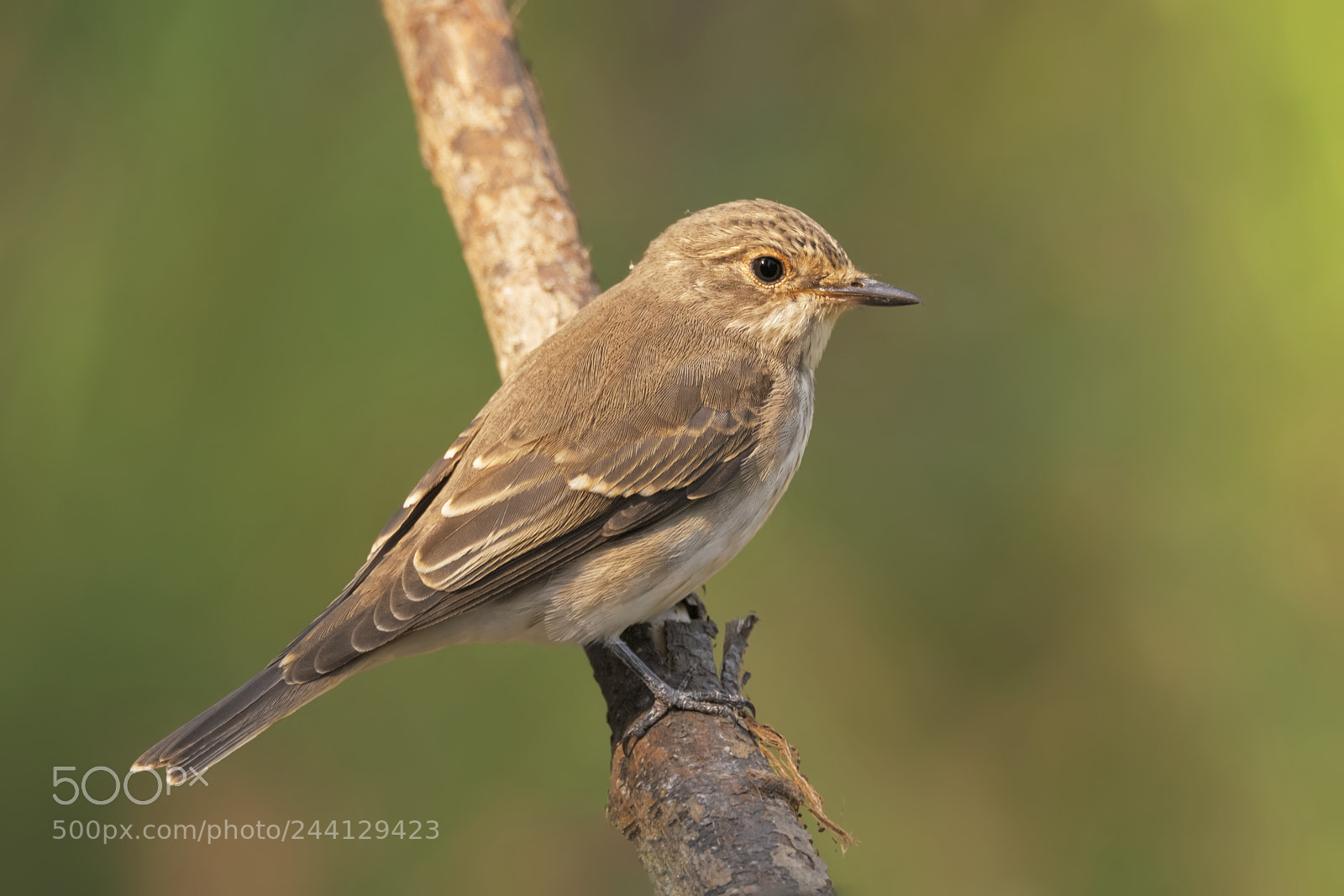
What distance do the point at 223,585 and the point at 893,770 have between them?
97.3 inches

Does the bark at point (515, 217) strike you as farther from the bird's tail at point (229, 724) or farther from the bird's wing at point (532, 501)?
the bird's tail at point (229, 724)

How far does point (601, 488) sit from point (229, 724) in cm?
109

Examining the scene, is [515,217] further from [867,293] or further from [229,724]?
[229,724]

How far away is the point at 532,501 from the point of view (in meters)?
3.17

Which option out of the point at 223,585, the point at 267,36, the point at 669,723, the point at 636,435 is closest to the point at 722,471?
the point at 636,435

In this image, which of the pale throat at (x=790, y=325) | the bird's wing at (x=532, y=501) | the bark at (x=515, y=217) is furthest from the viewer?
the pale throat at (x=790, y=325)

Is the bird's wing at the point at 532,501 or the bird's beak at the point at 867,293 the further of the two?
the bird's beak at the point at 867,293

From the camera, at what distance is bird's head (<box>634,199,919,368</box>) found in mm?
3629

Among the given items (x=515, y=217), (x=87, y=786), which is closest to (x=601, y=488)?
(x=515, y=217)

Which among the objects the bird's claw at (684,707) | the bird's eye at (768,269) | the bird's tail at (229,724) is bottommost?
the bird's claw at (684,707)

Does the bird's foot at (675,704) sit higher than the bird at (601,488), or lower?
lower

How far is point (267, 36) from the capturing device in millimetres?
4633

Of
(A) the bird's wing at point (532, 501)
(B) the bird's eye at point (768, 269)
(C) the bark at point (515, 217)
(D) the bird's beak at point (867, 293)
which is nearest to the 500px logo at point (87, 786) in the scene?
(A) the bird's wing at point (532, 501)

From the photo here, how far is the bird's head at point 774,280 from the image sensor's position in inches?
143
